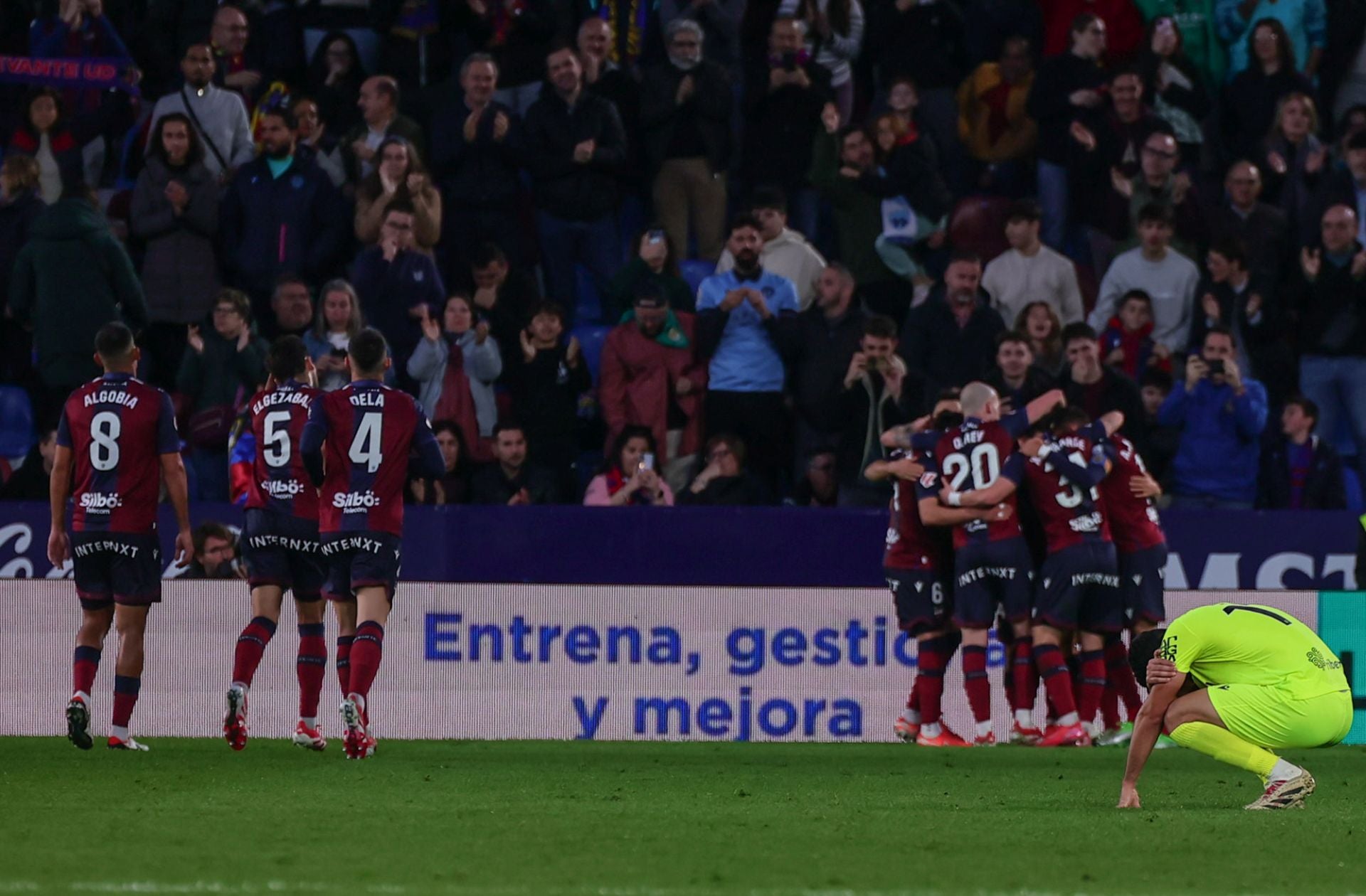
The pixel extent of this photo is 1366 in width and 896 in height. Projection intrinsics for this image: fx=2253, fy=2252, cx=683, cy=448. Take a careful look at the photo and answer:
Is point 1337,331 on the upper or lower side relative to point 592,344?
upper

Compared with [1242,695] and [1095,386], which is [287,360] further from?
[1095,386]

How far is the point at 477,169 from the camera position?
17328mm

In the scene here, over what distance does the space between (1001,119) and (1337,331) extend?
126 inches

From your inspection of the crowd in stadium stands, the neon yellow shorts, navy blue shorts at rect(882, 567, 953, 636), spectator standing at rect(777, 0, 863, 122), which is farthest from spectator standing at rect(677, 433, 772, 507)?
the neon yellow shorts

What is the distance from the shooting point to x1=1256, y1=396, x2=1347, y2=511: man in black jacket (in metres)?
15.9

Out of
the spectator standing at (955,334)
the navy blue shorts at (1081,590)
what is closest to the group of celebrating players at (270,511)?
the navy blue shorts at (1081,590)

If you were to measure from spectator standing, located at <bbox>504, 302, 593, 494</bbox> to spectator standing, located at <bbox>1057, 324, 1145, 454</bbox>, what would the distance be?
11.5ft

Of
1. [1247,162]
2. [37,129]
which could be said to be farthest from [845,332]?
[37,129]

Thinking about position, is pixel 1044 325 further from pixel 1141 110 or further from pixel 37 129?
pixel 37 129

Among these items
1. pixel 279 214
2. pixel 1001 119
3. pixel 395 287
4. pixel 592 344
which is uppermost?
pixel 1001 119

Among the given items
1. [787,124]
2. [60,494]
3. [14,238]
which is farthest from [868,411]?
[14,238]

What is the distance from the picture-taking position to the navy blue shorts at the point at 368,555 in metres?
11.6

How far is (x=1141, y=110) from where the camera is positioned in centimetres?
1755

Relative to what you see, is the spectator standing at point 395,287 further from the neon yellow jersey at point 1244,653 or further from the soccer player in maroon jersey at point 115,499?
the neon yellow jersey at point 1244,653
